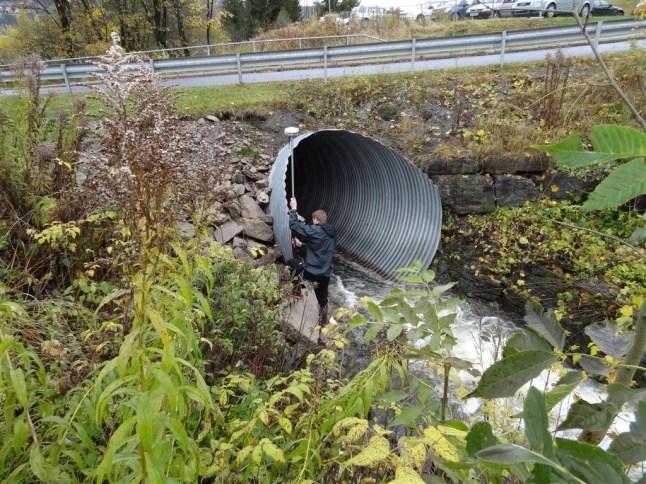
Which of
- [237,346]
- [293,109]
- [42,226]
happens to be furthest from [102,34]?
[237,346]

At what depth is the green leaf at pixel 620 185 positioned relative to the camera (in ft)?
2.53

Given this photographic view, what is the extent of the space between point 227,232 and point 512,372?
6.25 metres

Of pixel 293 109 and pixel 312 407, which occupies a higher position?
pixel 293 109

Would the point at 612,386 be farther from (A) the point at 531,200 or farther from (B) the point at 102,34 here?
(B) the point at 102,34

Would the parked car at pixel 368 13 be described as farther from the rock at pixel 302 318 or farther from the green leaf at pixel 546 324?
the green leaf at pixel 546 324

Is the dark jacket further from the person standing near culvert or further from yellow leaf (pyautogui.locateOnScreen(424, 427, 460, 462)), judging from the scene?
yellow leaf (pyautogui.locateOnScreen(424, 427, 460, 462))

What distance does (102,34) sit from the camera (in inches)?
846

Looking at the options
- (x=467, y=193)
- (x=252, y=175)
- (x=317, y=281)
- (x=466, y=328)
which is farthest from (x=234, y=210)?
(x=467, y=193)

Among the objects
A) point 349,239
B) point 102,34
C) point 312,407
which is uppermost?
point 102,34

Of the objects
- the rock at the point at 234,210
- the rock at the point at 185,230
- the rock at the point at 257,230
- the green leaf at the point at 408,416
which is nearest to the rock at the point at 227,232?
→ the rock at the point at 257,230

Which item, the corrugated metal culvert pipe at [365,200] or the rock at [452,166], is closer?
the corrugated metal culvert pipe at [365,200]

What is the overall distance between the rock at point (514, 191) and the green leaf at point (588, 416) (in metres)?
8.17

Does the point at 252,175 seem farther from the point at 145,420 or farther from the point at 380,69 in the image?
the point at 145,420

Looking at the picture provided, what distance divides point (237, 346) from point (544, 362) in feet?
11.3
